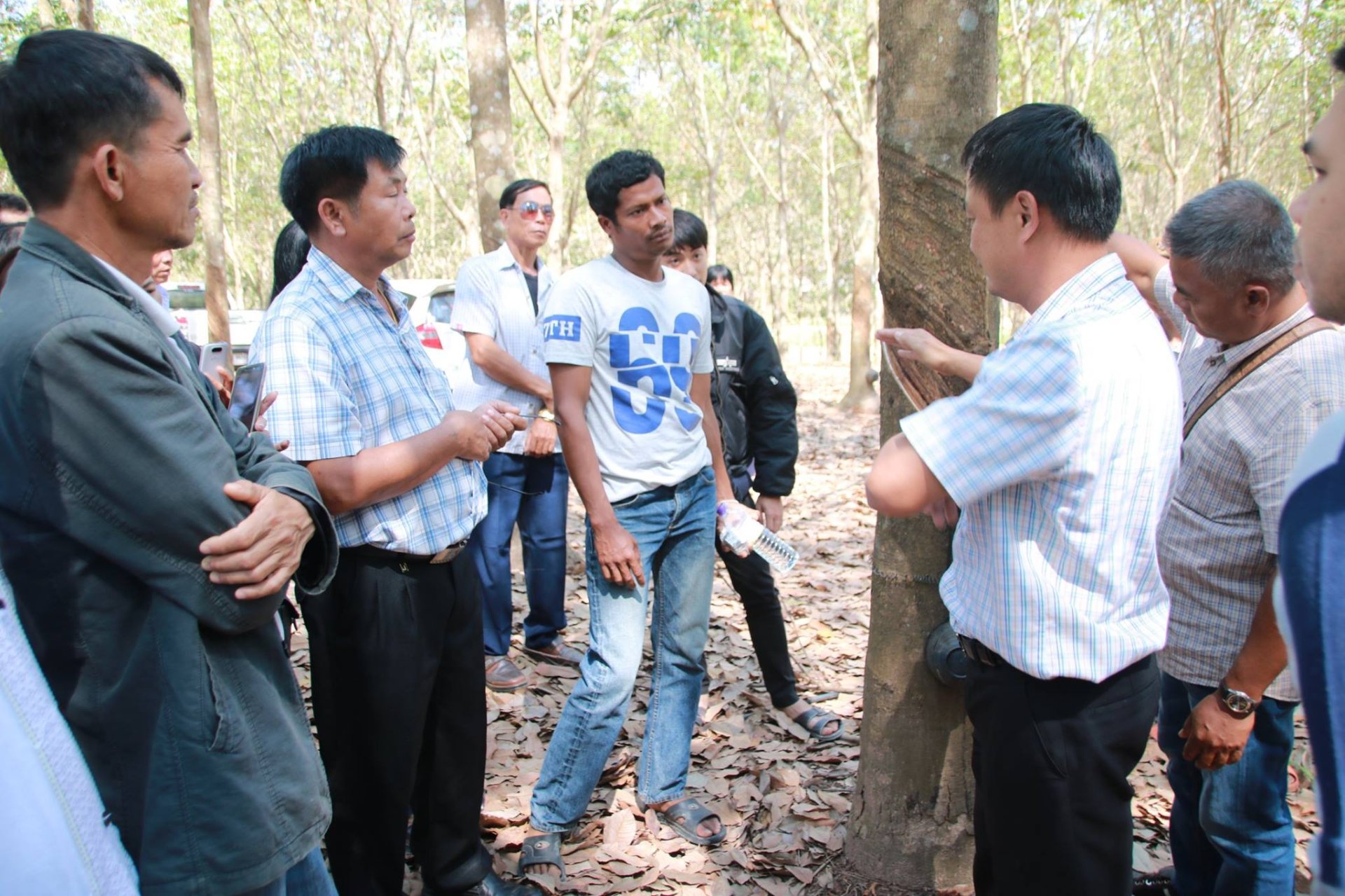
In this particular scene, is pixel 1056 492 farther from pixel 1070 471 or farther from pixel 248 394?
pixel 248 394

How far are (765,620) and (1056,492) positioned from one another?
8.48 feet

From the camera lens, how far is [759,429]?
4598mm

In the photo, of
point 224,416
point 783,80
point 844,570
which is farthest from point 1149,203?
point 224,416

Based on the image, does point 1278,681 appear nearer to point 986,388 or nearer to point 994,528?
point 994,528

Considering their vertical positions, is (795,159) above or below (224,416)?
above

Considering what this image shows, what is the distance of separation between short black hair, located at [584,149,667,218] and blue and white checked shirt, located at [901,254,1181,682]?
1.82 meters

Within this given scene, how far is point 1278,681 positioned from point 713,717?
2558 millimetres

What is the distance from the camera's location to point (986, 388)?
5.87 feet

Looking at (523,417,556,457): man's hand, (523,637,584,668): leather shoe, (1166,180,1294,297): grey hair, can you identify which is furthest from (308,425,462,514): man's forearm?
(523,637,584,668): leather shoe

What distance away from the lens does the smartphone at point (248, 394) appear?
2.31 metres

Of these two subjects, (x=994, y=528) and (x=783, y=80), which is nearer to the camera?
(x=994, y=528)

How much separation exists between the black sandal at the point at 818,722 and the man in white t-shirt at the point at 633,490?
902mm

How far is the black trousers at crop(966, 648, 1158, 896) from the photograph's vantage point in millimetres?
1958

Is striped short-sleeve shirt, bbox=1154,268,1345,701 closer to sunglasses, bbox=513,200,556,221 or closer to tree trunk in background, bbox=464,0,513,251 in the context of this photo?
sunglasses, bbox=513,200,556,221
